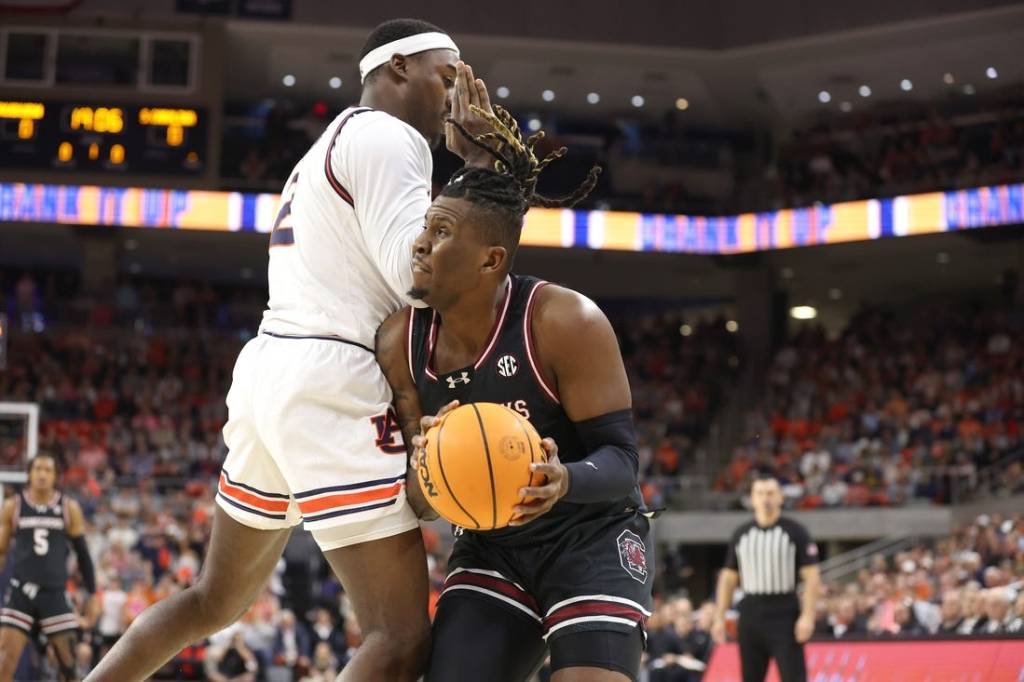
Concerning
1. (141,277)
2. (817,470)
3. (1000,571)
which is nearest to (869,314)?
(817,470)

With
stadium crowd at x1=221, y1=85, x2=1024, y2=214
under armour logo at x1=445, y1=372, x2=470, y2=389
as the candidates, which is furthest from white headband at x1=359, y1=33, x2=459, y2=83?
stadium crowd at x1=221, y1=85, x2=1024, y2=214

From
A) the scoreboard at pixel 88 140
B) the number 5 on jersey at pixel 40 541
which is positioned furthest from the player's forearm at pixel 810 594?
the scoreboard at pixel 88 140

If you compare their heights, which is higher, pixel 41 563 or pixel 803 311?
pixel 803 311

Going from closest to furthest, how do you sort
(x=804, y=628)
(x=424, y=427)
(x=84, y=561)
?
(x=424, y=427) → (x=804, y=628) → (x=84, y=561)

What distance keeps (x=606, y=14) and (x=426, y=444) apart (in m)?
21.9

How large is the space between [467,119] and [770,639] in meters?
6.76

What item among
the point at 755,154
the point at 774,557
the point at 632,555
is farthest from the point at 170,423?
the point at 632,555

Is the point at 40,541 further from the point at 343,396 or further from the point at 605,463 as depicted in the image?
the point at 605,463

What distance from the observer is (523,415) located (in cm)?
374

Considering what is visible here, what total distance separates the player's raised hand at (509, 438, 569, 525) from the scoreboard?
18.7m

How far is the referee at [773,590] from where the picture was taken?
→ 980 centimetres

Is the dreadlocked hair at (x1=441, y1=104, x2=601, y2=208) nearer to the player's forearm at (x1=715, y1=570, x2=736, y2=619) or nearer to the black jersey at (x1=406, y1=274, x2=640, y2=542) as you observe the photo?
the black jersey at (x1=406, y1=274, x2=640, y2=542)

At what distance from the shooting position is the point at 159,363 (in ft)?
78.5

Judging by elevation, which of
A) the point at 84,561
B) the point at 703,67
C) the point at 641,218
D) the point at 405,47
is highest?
the point at 703,67
